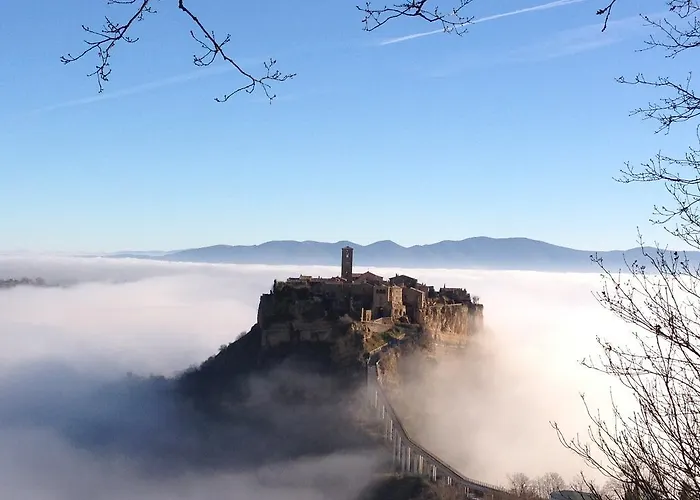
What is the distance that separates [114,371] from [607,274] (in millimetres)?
127549

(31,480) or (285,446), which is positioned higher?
(285,446)

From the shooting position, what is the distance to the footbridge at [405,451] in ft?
123

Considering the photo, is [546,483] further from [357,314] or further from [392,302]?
[357,314]

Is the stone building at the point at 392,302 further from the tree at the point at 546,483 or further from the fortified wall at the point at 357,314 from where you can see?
the tree at the point at 546,483

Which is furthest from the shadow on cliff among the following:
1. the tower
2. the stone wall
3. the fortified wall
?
the tower

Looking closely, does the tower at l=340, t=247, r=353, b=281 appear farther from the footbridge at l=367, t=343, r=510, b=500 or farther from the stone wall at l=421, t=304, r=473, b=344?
the footbridge at l=367, t=343, r=510, b=500

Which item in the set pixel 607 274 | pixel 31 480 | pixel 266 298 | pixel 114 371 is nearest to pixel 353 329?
pixel 266 298

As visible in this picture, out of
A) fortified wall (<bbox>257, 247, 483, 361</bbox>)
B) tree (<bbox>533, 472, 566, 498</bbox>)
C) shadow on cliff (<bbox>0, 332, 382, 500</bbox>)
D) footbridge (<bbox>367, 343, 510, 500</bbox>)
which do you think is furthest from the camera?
shadow on cliff (<bbox>0, 332, 382, 500</bbox>)

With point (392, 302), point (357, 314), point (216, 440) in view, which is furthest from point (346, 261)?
point (216, 440)

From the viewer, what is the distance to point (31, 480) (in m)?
80.8

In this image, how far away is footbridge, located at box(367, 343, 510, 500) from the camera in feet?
123

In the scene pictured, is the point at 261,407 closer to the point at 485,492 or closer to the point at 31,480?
the point at 485,492

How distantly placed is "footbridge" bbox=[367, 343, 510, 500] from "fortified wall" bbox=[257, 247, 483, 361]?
189 centimetres

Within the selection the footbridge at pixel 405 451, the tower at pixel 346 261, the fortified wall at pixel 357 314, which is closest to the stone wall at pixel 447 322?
the fortified wall at pixel 357 314
